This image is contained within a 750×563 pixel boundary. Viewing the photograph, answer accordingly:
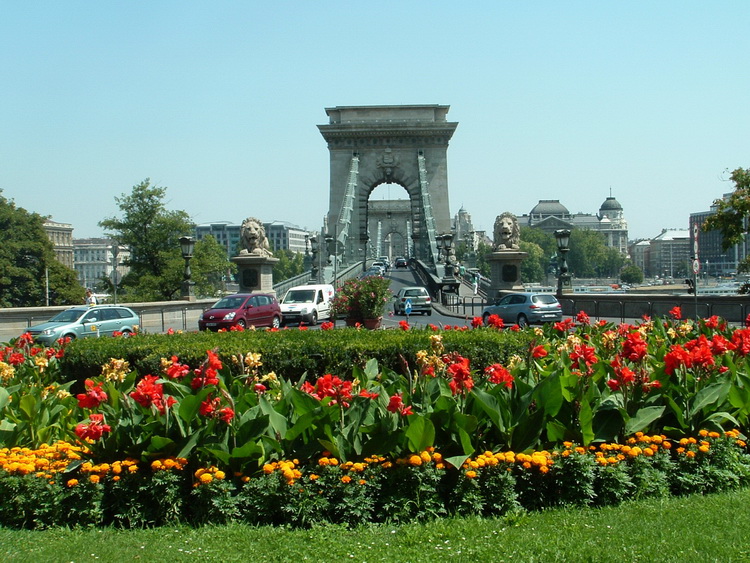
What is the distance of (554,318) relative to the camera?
27.3 meters

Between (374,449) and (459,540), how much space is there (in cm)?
110

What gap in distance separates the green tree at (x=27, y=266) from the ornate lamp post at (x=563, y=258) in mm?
37722

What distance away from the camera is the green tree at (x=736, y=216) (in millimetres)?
26078

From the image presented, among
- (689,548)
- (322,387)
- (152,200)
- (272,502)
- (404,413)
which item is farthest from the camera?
(152,200)

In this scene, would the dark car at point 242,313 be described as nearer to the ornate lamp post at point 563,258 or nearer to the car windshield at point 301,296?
the car windshield at point 301,296

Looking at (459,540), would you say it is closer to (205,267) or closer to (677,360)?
(677,360)

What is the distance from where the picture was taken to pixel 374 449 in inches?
240

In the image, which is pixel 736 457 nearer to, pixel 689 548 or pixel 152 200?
pixel 689 548

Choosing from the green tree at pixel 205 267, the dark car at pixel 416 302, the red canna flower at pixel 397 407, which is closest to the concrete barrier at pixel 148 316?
the dark car at pixel 416 302

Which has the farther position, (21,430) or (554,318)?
(554,318)

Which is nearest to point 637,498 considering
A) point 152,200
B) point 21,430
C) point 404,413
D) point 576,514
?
point 576,514

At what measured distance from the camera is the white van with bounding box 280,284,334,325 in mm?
30734

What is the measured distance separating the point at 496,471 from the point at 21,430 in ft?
13.0

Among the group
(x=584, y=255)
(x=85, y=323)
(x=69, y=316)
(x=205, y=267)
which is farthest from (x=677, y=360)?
(x=584, y=255)
